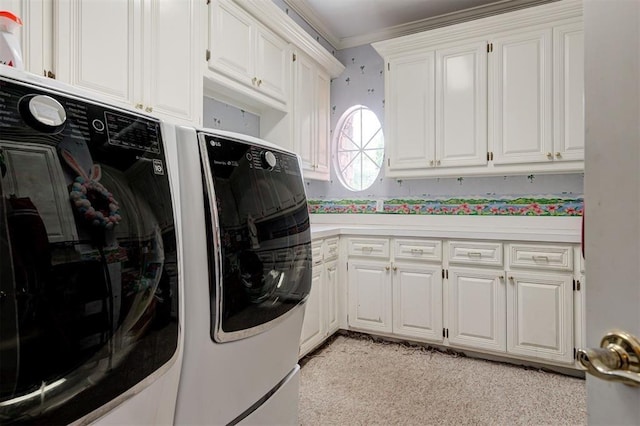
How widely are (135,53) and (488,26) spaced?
8.34 ft

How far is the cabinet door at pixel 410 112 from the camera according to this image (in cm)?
306

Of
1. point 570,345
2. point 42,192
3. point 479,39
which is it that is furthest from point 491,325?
point 42,192

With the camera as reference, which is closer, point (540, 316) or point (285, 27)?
point (540, 316)

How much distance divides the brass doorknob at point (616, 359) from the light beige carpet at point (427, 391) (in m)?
1.57

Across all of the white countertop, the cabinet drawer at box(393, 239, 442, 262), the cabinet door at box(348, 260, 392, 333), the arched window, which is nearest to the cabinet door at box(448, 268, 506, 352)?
the cabinet drawer at box(393, 239, 442, 262)

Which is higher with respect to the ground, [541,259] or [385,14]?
[385,14]

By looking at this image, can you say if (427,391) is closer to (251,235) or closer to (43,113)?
(251,235)

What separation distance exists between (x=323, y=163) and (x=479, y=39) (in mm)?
1627

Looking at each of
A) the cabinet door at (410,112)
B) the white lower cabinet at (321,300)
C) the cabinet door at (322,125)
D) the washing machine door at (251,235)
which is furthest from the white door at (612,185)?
the cabinet door at (322,125)

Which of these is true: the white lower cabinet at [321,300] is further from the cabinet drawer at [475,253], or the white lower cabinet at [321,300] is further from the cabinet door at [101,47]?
the cabinet door at [101,47]

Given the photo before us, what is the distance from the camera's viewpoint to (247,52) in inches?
94.4

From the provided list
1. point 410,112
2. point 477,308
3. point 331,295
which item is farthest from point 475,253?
point 410,112

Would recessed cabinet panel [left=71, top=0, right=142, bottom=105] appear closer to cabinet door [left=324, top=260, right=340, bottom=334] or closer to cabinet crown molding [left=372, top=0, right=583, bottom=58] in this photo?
cabinet door [left=324, top=260, right=340, bottom=334]

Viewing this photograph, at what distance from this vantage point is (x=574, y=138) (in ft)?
8.55
